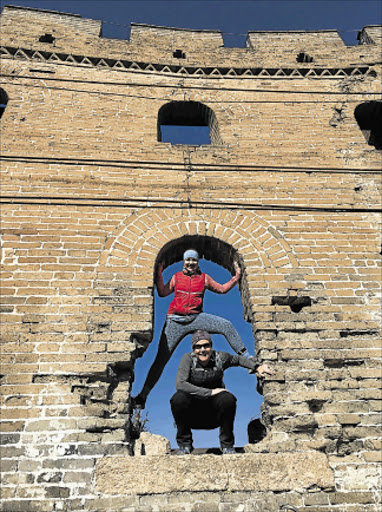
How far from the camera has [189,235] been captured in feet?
15.5

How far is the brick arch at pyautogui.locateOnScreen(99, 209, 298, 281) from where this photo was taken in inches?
177

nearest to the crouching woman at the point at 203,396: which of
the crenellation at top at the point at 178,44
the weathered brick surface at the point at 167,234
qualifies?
the weathered brick surface at the point at 167,234

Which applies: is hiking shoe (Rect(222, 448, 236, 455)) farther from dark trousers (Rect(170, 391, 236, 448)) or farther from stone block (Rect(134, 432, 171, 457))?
stone block (Rect(134, 432, 171, 457))

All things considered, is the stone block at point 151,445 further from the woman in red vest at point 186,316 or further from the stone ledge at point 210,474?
the woman in red vest at point 186,316

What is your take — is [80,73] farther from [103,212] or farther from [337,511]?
[337,511]

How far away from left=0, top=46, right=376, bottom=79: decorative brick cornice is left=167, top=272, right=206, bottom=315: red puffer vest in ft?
13.9

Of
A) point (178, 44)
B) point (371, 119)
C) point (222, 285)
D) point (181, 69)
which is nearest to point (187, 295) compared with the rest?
point (222, 285)

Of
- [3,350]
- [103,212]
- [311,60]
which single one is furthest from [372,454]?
[311,60]

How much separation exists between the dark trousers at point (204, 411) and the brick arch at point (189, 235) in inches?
57.9

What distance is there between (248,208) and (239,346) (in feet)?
6.17

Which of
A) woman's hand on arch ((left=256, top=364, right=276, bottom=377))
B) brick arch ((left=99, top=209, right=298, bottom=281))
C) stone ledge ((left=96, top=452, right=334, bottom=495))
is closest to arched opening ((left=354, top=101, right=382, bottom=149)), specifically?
brick arch ((left=99, top=209, right=298, bottom=281))

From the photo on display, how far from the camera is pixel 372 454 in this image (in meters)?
3.39

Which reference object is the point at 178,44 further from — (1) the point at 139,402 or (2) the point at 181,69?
(1) the point at 139,402

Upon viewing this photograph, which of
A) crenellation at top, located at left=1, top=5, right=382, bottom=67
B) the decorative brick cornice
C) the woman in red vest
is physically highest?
crenellation at top, located at left=1, top=5, right=382, bottom=67
